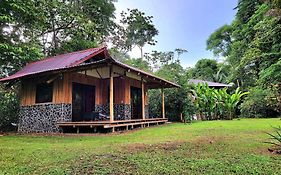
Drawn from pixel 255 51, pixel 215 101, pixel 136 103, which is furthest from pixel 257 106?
pixel 255 51

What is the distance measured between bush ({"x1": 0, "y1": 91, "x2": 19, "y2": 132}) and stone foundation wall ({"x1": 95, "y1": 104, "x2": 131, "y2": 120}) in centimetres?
544

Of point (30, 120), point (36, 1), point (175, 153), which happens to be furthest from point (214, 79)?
point (175, 153)

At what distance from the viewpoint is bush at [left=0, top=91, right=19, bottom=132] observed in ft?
47.8

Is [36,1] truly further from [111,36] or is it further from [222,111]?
[222,111]

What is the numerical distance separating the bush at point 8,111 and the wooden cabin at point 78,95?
7.05 feet

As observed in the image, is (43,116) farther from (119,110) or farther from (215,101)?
(215,101)

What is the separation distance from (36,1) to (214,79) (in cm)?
2881

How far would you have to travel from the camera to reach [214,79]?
3838cm

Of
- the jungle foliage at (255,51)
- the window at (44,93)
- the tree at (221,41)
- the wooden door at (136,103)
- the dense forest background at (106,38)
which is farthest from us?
the tree at (221,41)

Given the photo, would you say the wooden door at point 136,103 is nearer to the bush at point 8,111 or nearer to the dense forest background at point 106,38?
the dense forest background at point 106,38

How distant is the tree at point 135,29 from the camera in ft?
98.6

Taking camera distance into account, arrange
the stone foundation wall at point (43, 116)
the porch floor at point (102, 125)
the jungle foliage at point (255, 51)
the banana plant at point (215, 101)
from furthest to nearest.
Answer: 1. the banana plant at point (215, 101)
2. the stone foundation wall at point (43, 116)
3. the porch floor at point (102, 125)
4. the jungle foliage at point (255, 51)

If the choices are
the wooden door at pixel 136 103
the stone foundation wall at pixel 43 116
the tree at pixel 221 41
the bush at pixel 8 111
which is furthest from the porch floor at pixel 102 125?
the tree at pixel 221 41

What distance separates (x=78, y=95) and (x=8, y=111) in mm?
5160
